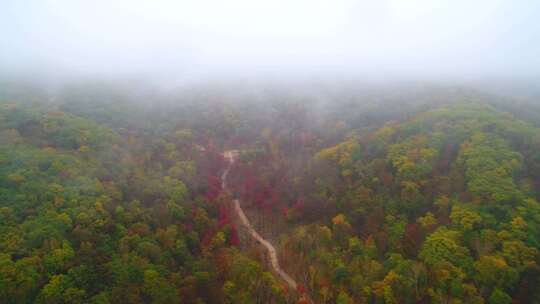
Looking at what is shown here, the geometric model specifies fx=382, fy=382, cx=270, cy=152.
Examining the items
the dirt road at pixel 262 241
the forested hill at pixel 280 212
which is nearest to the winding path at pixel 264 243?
the dirt road at pixel 262 241

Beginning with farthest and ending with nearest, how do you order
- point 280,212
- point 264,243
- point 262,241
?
point 280,212
point 262,241
point 264,243

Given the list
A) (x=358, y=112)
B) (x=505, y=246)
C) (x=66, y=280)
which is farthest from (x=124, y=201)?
(x=358, y=112)

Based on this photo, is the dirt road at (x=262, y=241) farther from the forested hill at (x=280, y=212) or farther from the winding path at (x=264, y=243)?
the forested hill at (x=280, y=212)

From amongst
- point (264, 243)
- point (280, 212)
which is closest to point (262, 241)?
point (264, 243)

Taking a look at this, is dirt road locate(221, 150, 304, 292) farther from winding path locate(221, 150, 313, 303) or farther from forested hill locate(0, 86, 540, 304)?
forested hill locate(0, 86, 540, 304)

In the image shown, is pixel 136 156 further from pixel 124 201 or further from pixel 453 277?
pixel 453 277

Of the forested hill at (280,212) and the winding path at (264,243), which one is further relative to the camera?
the winding path at (264,243)

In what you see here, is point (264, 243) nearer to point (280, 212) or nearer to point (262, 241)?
point (262, 241)

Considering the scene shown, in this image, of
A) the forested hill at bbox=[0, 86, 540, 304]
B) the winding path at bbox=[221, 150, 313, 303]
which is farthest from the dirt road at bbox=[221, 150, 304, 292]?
the forested hill at bbox=[0, 86, 540, 304]
